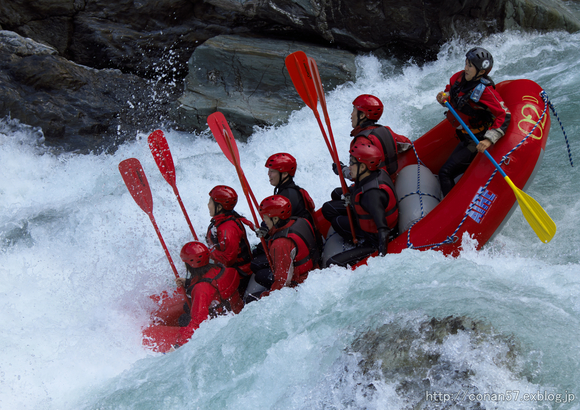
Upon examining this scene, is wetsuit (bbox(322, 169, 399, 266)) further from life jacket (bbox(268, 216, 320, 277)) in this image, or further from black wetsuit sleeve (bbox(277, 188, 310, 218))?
black wetsuit sleeve (bbox(277, 188, 310, 218))

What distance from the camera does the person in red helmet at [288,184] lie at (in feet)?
11.6

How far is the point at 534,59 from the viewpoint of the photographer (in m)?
6.70

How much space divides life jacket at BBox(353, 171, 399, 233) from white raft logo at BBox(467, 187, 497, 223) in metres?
0.50

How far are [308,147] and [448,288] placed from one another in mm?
3735

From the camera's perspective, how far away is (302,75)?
3859mm

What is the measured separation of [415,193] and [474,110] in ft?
2.56

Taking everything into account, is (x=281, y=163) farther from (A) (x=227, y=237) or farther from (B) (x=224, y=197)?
(A) (x=227, y=237)

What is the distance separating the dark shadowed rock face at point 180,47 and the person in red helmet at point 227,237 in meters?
3.00

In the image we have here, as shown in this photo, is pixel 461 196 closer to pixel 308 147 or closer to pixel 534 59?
pixel 308 147

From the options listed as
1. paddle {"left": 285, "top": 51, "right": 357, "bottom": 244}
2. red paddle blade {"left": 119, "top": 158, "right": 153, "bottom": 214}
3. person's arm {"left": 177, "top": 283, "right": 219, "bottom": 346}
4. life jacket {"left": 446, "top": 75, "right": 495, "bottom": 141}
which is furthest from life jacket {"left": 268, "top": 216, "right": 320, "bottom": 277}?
red paddle blade {"left": 119, "top": 158, "right": 153, "bottom": 214}

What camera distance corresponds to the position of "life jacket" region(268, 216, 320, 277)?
3.21 m

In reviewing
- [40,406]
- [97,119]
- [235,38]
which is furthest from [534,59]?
[40,406]

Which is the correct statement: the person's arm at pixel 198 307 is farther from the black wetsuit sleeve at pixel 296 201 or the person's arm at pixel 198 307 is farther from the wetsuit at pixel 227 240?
the black wetsuit sleeve at pixel 296 201

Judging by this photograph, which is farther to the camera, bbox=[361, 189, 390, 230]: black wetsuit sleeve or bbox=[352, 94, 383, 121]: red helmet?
bbox=[352, 94, 383, 121]: red helmet
